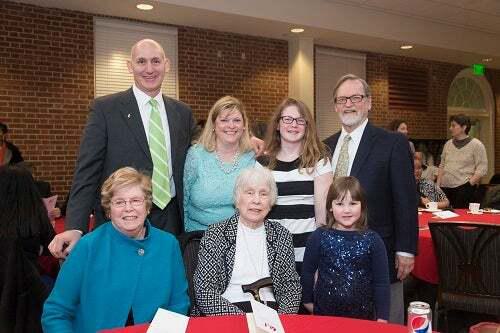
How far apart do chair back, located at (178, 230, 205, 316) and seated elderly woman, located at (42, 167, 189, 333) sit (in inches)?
6.6

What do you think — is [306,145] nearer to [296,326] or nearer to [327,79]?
[296,326]

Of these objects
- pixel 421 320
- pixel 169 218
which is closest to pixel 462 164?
pixel 169 218

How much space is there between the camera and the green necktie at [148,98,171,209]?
280 centimetres

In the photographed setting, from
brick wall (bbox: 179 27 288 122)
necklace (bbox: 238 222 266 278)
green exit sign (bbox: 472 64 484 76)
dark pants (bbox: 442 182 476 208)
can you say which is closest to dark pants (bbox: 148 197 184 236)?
necklace (bbox: 238 222 266 278)

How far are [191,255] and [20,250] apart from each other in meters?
0.97

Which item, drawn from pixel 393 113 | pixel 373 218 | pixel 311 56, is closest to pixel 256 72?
pixel 311 56

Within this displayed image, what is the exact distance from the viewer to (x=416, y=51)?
10.5m

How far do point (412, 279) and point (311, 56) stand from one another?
5771 mm

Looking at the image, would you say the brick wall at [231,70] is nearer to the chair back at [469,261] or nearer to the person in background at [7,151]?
the person in background at [7,151]

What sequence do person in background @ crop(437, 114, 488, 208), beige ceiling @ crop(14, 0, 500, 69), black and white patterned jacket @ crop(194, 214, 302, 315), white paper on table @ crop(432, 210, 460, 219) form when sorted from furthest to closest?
beige ceiling @ crop(14, 0, 500, 69) → person in background @ crop(437, 114, 488, 208) → white paper on table @ crop(432, 210, 460, 219) → black and white patterned jacket @ crop(194, 214, 302, 315)

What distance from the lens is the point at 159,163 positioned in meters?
2.82

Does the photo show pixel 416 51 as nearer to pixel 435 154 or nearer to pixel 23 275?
pixel 435 154

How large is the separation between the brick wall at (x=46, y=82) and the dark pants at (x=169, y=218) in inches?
185

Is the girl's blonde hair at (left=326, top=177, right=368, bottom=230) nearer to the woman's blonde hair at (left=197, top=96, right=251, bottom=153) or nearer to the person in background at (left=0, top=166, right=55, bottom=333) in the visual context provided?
the woman's blonde hair at (left=197, top=96, right=251, bottom=153)
